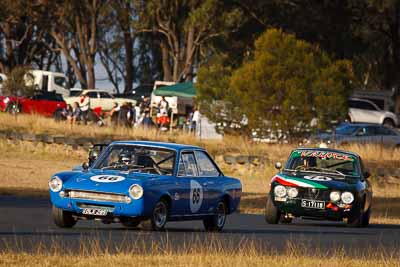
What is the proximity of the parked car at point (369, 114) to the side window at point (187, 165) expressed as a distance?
146 feet

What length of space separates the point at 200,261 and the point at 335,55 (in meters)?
50.0

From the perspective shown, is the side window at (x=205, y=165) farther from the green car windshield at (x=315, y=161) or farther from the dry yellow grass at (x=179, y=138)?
the dry yellow grass at (x=179, y=138)

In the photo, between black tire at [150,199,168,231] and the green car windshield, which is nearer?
black tire at [150,199,168,231]

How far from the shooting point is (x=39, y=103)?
193 feet

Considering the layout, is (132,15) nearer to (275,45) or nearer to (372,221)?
(275,45)

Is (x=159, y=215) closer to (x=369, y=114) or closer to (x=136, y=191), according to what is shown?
(x=136, y=191)

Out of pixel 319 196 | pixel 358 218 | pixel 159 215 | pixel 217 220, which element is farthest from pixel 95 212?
pixel 358 218

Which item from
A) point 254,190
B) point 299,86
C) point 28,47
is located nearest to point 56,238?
point 254,190

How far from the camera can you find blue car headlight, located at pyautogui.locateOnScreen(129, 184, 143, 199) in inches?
632

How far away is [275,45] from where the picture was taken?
45.2m

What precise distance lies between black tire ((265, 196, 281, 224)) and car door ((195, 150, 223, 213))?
247 cm

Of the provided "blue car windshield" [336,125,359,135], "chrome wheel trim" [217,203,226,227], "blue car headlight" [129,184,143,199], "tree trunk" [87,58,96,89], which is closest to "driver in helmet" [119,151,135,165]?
"blue car headlight" [129,184,143,199]

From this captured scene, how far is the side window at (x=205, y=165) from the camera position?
60.0 feet

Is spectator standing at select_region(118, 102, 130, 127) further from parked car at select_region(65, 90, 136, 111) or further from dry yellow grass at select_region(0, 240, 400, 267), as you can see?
dry yellow grass at select_region(0, 240, 400, 267)
